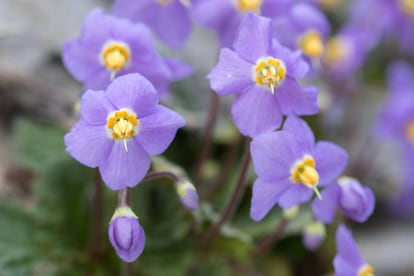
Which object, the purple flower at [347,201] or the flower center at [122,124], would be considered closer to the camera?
the flower center at [122,124]

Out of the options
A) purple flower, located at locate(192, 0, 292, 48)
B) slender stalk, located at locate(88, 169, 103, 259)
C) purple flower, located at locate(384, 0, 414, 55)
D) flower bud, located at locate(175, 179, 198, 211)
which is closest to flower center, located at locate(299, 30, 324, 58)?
purple flower, located at locate(192, 0, 292, 48)

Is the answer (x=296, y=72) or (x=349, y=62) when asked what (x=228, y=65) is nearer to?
(x=296, y=72)

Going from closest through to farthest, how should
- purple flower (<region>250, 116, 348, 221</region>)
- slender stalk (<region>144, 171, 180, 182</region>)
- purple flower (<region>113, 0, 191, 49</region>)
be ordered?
purple flower (<region>250, 116, 348, 221</region>) < slender stalk (<region>144, 171, 180, 182</region>) < purple flower (<region>113, 0, 191, 49</region>)

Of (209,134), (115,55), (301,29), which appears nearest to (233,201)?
(209,134)

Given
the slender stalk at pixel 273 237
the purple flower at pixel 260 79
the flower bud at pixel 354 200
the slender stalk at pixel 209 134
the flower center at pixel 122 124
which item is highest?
the slender stalk at pixel 209 134

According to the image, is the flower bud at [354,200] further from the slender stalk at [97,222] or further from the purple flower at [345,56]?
the purple flower at [345,56]

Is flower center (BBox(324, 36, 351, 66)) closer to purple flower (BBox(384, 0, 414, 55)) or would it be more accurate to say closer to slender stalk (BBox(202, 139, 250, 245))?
purple flower (BBox(384, 0, 414, 55))

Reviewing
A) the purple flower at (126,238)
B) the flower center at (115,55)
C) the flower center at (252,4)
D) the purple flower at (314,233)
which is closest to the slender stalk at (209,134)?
the flower center at (252,4)
